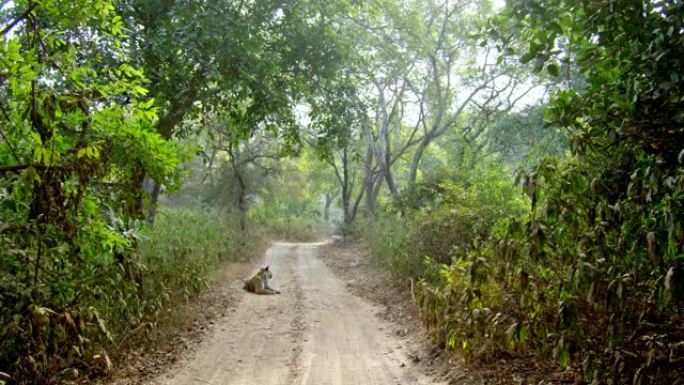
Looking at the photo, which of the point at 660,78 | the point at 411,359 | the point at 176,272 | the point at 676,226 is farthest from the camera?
the point at 176,272

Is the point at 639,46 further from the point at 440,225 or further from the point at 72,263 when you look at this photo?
the point at 440,225

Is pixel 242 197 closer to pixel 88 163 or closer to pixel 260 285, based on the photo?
pixel 260 285

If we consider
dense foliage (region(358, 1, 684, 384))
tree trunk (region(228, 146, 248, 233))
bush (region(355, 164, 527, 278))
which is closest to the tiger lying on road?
bush (region(355, 164, 527, 278))

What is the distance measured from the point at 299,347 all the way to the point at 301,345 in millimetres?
127

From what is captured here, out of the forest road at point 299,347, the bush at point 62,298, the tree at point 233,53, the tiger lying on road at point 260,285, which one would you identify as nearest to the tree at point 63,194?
the bush at point 62,298

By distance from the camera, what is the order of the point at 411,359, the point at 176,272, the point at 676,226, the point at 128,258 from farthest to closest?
the point at 176,272
the point at 411,359
the point at 128,258
the point at 676,226

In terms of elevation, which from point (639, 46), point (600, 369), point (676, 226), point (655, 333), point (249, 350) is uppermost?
point (639, 46)

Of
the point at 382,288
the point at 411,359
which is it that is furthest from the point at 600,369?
the point at 382,288

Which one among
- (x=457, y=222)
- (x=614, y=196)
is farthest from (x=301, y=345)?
(x=614, y=196)

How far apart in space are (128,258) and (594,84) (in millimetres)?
4526

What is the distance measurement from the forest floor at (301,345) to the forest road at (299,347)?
0.01 metres

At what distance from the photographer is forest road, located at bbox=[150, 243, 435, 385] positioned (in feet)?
21.9

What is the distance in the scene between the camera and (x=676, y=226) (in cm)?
272

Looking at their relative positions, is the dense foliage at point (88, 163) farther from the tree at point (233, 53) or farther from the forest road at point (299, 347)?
the forest road at point (299, 347)
